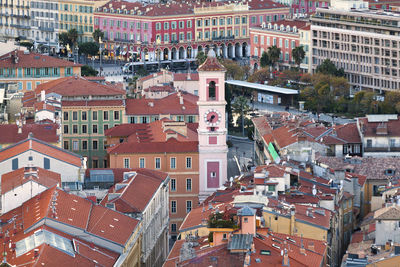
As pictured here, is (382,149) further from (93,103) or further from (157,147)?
(93,103)

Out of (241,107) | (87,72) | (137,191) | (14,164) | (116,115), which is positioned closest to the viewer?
(137,191)

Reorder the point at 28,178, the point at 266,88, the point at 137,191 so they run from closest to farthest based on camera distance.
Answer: the point at 28,178 < the point at 137,191 < the point at 266,88

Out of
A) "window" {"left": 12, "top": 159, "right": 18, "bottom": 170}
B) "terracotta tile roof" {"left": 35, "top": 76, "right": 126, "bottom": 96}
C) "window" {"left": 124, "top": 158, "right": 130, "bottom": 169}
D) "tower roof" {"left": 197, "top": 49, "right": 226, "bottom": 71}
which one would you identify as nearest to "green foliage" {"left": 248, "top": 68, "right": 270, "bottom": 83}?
"terracotta tile roof" {"left": 35, "top": 76, "right": 126, "bottom": 96}

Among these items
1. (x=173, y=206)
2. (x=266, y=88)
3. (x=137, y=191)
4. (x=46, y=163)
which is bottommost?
(x=173, y=206)

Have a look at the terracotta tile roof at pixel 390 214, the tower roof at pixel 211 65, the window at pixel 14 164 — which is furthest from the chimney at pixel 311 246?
the tower roof at pixel 211 65

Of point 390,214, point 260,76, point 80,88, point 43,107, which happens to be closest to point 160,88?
point 80,88

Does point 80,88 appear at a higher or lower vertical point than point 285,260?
higher

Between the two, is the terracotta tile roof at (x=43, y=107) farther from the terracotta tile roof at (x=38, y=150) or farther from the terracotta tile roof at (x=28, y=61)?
the terracotta tile roof at (x=28, y=61)
